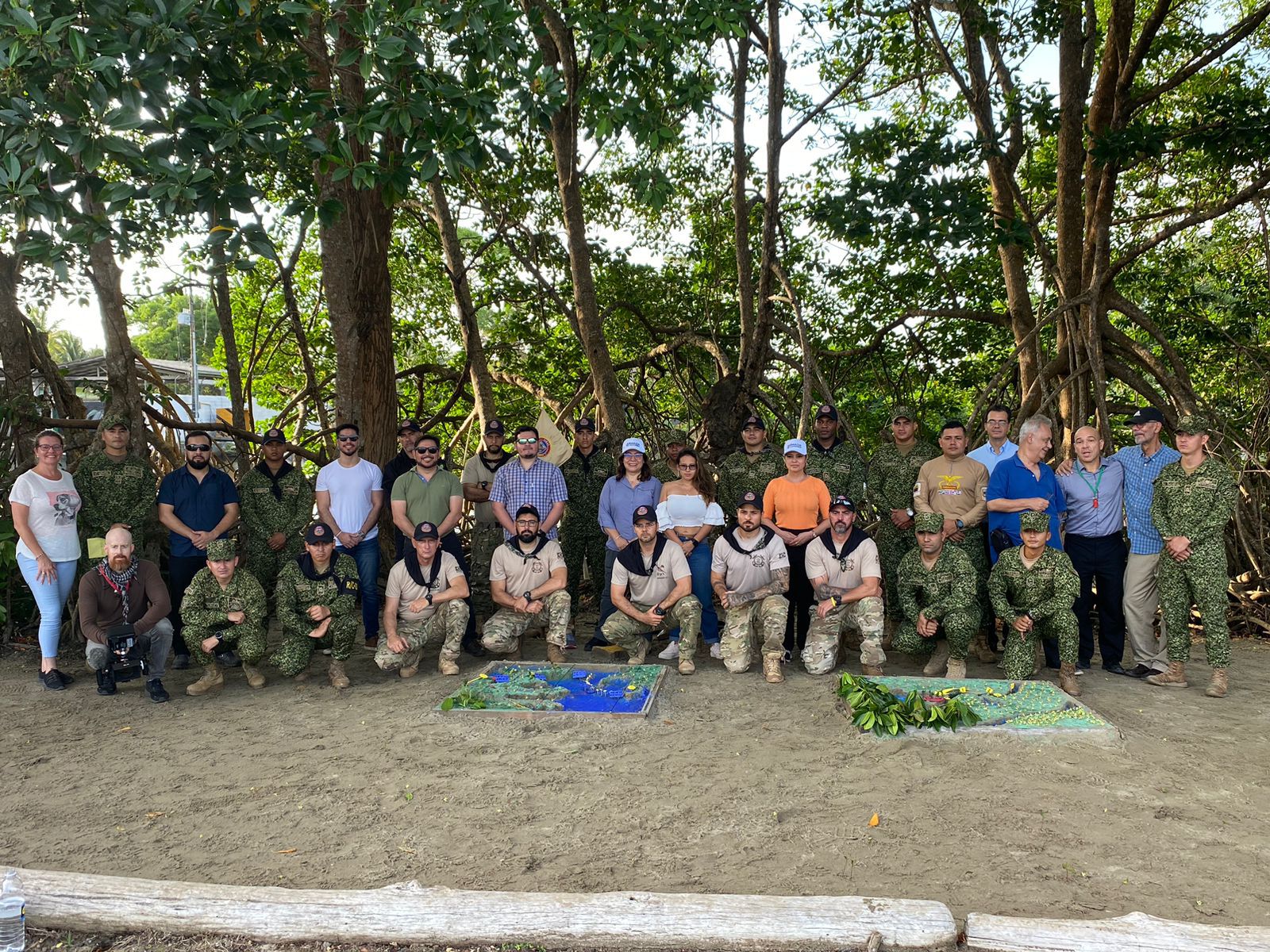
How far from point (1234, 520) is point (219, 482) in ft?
23.8

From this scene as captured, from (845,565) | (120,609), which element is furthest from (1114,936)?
(120,609)

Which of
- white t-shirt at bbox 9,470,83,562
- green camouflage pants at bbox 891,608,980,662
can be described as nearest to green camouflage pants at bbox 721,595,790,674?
green camouflage pants at bbox 891,608,980,662

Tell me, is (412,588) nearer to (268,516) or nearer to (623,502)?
(268,516)

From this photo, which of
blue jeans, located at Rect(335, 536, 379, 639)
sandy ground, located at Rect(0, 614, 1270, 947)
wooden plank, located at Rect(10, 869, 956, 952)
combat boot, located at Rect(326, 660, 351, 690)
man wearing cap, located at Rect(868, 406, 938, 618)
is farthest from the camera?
blue jeans, located at Rect(335, 536, 379, 639)

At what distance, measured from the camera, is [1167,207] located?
425 inches

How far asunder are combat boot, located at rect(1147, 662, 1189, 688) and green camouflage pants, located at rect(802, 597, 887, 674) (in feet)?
4.95

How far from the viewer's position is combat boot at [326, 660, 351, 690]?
18.5 ft

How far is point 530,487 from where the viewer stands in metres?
6.52

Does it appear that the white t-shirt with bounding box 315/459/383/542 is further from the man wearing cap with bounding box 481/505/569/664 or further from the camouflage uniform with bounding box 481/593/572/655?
the camouflage uniform with bounding box 481/593/572/655

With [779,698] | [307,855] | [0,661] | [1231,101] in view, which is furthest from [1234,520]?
[0,661]

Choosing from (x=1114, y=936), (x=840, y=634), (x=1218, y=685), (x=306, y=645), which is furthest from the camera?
(x=840, y=634)

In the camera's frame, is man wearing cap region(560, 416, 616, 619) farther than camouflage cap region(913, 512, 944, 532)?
Yes

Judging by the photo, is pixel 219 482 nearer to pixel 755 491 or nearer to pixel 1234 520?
pixel 755 491

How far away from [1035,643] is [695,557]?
6.89ft
